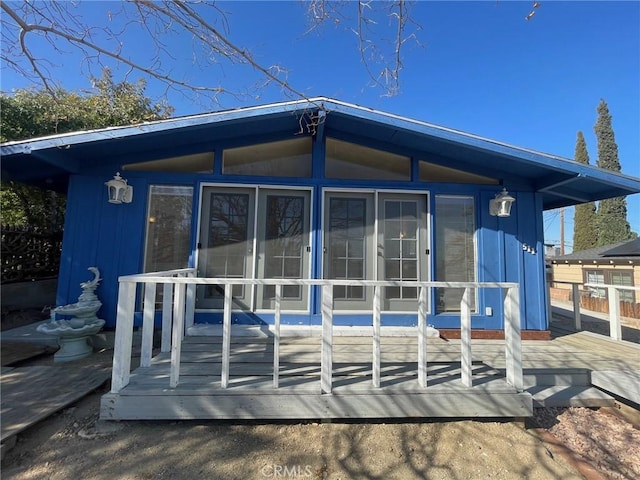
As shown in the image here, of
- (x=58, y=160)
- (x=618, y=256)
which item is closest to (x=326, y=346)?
(x=58, y=160)

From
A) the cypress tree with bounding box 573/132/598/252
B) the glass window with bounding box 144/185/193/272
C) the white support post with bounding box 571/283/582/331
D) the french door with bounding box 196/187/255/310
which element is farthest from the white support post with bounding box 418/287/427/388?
the cypress tree with bounding box 573/132/598/252

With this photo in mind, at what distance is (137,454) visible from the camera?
1.93 m

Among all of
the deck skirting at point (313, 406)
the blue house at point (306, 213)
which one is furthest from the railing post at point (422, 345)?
the blue house at point (306, 213)

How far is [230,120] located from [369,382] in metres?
3.17

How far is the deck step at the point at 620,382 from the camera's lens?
2738 millimetres

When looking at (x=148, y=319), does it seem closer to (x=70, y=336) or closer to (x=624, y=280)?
(x=70, y=336)

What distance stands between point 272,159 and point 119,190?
6.42 ft

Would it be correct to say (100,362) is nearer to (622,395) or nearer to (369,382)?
(369,382)

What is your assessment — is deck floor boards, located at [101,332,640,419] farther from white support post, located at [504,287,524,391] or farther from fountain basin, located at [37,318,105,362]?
fountain basin, located at [37,318,105,362]

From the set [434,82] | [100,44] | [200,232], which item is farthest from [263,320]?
[434,82]

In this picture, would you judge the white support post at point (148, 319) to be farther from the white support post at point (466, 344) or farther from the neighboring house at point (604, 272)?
the neighboring house at point (604, 272)

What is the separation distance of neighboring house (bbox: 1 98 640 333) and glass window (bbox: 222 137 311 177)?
17 mm

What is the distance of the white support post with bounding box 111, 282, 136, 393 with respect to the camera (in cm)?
219

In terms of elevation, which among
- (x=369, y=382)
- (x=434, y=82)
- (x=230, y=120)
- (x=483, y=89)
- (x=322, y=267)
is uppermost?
(x=483, y=89)
